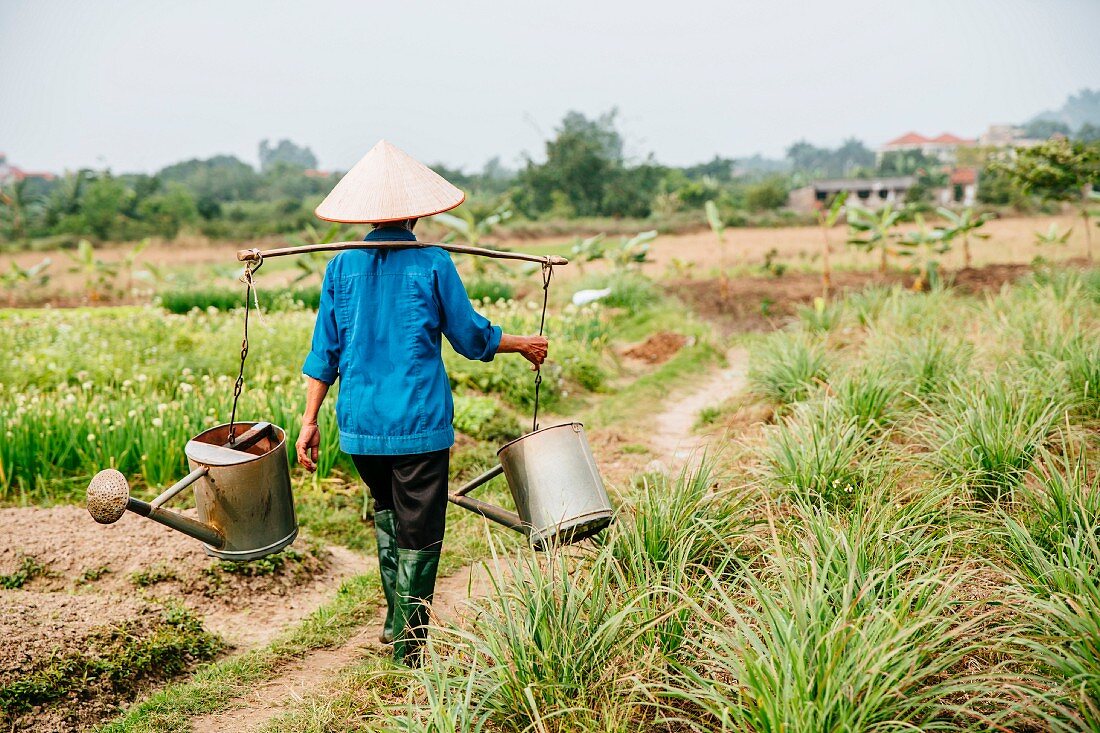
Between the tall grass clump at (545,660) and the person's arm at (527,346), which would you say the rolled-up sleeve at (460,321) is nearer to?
the person's arm at (527,346)

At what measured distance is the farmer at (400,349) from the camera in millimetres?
3201

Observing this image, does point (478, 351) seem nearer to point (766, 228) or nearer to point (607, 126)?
point (766, 228)

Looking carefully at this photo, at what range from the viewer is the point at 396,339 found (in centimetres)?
320

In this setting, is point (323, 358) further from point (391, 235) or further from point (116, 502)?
point (116, 502)

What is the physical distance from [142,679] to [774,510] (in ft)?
8.78

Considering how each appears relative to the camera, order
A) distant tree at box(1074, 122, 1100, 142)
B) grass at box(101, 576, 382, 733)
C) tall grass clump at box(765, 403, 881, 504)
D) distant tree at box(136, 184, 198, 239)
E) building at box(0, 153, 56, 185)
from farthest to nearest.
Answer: building at box(0, 153, 56, 185), distant tree at box(1074, 122, 1100, 142), distant tree at box(136, 184, 198, 239), tall grass clump at box(765, 403, 881, 504), grass at box(101, 576, 382, 733)

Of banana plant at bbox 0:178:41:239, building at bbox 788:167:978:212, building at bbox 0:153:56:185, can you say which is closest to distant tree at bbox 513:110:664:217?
building at bbox 788:167:978:212

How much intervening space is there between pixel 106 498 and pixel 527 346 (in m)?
1.56

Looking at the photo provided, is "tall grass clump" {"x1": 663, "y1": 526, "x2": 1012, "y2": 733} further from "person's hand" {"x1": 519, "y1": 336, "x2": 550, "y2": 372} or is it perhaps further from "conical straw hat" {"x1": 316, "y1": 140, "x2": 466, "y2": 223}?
"conical straw hat" {"x1": 316, "y1": 140, "x2": 466, "y2": 223}

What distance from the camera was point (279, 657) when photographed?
11.7 feet

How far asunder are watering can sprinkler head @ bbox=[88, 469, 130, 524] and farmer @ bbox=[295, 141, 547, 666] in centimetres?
68

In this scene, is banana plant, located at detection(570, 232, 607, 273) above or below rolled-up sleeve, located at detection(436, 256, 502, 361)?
below

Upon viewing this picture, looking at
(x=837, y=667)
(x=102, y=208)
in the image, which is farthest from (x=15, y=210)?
(x=837, y=667)

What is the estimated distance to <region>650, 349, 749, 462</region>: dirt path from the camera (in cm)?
614
